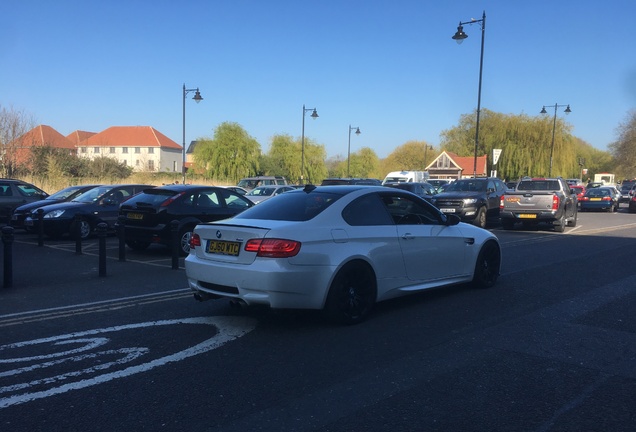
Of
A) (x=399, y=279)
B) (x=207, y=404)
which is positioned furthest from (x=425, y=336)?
(x=207, y=404)

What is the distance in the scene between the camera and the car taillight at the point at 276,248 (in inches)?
216

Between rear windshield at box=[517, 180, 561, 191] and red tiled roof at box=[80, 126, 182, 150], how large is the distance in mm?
96598

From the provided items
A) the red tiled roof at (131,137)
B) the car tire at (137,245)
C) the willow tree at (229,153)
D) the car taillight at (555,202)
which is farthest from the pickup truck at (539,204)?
the red tiled roof at (131,137)

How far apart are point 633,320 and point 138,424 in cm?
560

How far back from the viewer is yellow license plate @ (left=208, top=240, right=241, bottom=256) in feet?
18.8

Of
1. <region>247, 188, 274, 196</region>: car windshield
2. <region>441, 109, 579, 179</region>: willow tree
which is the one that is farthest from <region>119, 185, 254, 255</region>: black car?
<region>441, 109, 579, 179</region>: willow tree

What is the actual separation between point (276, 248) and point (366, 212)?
1.44 m

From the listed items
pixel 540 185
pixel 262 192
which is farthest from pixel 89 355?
pixel 262 192

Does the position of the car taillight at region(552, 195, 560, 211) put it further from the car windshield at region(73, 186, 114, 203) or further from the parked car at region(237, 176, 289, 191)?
the parked car at region(237, 176, 289, 191)

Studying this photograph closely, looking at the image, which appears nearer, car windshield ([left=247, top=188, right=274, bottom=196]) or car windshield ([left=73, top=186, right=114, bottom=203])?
car windshield ([left=73, top=186, right=114, bottom=203])

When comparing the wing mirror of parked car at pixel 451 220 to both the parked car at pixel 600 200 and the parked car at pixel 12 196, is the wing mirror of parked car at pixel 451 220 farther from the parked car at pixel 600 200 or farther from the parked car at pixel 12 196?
the parked car at pixel 600 200

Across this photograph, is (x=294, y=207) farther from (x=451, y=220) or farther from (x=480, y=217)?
(x=480, y=217)

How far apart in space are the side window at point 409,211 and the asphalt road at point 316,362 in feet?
3.60

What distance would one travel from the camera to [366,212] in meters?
6.47
